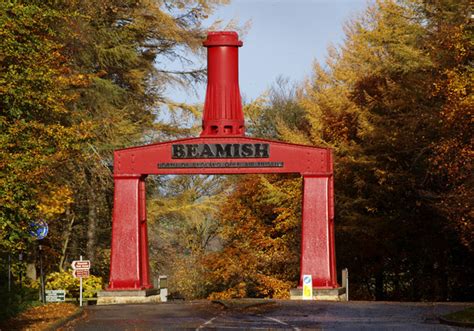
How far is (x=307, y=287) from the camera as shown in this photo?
38.3 meters

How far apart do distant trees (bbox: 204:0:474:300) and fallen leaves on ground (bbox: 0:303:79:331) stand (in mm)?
14295

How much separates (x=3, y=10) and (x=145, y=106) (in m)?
28.6

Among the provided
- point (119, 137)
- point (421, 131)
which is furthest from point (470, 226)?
point (119, 137)

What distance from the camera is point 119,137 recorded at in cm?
4928

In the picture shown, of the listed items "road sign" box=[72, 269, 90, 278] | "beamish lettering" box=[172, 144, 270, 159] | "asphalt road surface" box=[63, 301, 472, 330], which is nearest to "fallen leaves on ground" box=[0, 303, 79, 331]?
"asphalt road surface" box=[63, 301, 472, 330]

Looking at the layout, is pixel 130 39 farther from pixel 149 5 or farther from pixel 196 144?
pixel 196 144

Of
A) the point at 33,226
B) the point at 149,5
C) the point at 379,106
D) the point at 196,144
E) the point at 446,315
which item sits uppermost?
the point at 149,5

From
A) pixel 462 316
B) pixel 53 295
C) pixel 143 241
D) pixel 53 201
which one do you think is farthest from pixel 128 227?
pixel 462 316

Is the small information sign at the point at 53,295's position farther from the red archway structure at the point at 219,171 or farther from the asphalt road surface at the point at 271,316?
the asphalt road surface at the point at 271,316

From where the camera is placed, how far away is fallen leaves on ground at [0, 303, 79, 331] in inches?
1007

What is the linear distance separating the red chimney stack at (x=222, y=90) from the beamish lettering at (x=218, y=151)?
0.80 metres

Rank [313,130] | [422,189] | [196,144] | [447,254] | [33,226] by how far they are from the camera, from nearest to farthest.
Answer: [33,226], [196,144], [422,189], [447,254], [313,130]

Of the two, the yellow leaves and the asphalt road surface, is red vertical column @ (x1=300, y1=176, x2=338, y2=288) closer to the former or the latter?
the asphalt road surface

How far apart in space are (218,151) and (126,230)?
400cm
